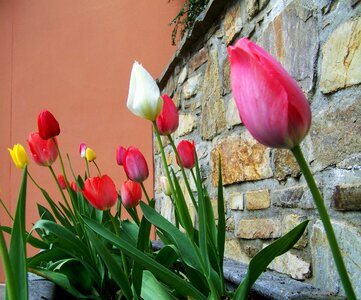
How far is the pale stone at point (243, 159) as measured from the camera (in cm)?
141

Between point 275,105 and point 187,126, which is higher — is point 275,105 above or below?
below

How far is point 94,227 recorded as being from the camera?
802mm

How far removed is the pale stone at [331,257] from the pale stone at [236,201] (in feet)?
1.58

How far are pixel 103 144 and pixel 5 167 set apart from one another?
0.78 metres

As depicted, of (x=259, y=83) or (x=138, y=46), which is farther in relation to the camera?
(x=138, y=46)

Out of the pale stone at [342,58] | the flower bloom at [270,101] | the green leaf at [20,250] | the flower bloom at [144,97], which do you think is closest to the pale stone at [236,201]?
the pale stone at [342,58]

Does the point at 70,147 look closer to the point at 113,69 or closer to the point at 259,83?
the point at 113,69

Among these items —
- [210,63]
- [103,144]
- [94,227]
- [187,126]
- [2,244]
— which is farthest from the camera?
[103,144]

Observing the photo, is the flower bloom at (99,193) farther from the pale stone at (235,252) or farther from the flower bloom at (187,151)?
the pale stone at (235,252)

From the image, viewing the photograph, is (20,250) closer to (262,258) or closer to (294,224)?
(262,258)

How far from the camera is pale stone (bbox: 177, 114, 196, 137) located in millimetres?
2251

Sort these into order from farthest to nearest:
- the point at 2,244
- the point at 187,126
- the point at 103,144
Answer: the point at 103,144, the point at 187,126, the point at 2,244

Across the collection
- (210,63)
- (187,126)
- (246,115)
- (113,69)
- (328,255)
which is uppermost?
(113,69)

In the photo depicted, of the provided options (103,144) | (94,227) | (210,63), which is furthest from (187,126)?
(94,227)
